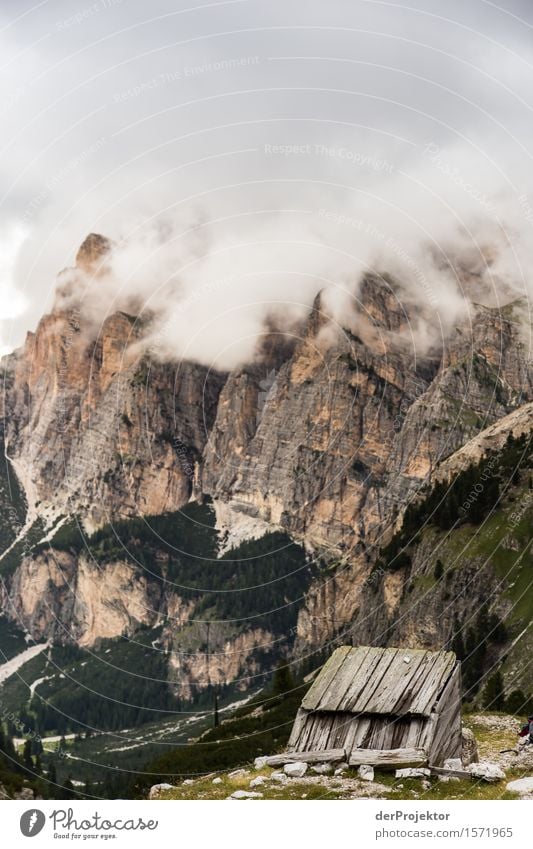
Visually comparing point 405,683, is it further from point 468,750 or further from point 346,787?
point 346,787

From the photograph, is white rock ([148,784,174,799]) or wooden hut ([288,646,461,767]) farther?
white rock ([148,784,174,799])

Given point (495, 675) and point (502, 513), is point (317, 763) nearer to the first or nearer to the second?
point (495, 675)

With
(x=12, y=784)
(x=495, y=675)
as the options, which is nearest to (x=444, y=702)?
(x=12, y=784)

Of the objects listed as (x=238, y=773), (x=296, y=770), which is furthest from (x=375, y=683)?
(x=238, y=773)

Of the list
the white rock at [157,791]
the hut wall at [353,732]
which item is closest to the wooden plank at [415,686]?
the hut wall at [353,732]

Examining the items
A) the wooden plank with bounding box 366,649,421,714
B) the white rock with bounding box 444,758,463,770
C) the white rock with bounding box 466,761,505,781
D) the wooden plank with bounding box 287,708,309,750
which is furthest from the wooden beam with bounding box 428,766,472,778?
the wooden plank with bounding box 287,708,309,750

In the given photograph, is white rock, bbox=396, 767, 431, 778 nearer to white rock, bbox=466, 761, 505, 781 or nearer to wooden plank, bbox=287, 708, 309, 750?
white rock, bbox=466, 761, 505, 781

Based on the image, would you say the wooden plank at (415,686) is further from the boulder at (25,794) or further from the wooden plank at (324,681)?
the boulder at (25,794)
